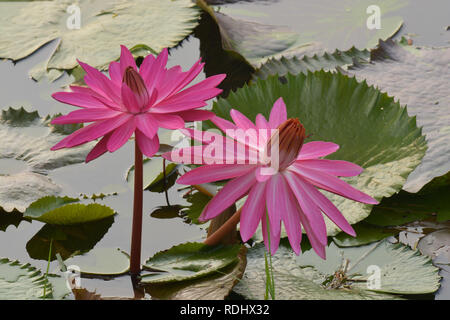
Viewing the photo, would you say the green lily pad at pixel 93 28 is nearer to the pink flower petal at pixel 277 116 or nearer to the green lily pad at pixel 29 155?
the green lily pad at pixel 29 155

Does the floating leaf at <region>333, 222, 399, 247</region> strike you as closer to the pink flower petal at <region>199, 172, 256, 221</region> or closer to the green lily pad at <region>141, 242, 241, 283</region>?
the green lily pad at <region>141, 242, 241, 283</region>

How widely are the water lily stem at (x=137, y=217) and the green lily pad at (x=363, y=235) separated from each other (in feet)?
1.40

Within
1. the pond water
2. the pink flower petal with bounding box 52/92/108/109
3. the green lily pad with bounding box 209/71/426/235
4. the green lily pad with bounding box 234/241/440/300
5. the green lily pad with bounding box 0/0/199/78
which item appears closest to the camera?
the pink flower petal with bounding box 52/92/108/109

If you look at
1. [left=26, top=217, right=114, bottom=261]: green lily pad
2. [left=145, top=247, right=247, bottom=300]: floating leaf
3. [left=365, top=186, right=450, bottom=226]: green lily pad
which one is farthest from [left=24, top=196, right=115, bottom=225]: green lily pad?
[left=365, top=186, right=450, bottom=226]: green lily pad

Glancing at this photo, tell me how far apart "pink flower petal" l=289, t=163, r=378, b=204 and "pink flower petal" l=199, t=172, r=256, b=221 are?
8 centimetres

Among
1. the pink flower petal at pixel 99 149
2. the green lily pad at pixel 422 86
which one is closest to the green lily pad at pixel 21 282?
the pink flower petal at pixel 99 149

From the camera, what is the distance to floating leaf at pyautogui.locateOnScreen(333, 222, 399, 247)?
4.31 feet

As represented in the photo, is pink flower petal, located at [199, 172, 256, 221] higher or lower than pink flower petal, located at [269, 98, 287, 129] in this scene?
lower

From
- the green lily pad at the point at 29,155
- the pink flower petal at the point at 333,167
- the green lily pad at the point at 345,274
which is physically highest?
the pink flower petal at the point at 333,167

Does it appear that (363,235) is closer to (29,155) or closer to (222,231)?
(222,231)

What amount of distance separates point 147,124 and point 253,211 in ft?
0.75

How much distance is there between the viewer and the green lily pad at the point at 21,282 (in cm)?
112

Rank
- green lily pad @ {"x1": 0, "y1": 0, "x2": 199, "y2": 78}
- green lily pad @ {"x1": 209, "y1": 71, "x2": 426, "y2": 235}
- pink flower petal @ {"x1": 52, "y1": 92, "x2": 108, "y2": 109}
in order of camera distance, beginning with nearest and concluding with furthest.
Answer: pink flower petal @ {"x1": 52, "y1": 92, "x2": 108, "y2": 109} → green lily pad @ {"x1": 209, "y1": 71, "x2": 426, "y2": 235} → green lily pad @ {"x1": 0, "y1": 0, "x2": 199, "y2": 78}
